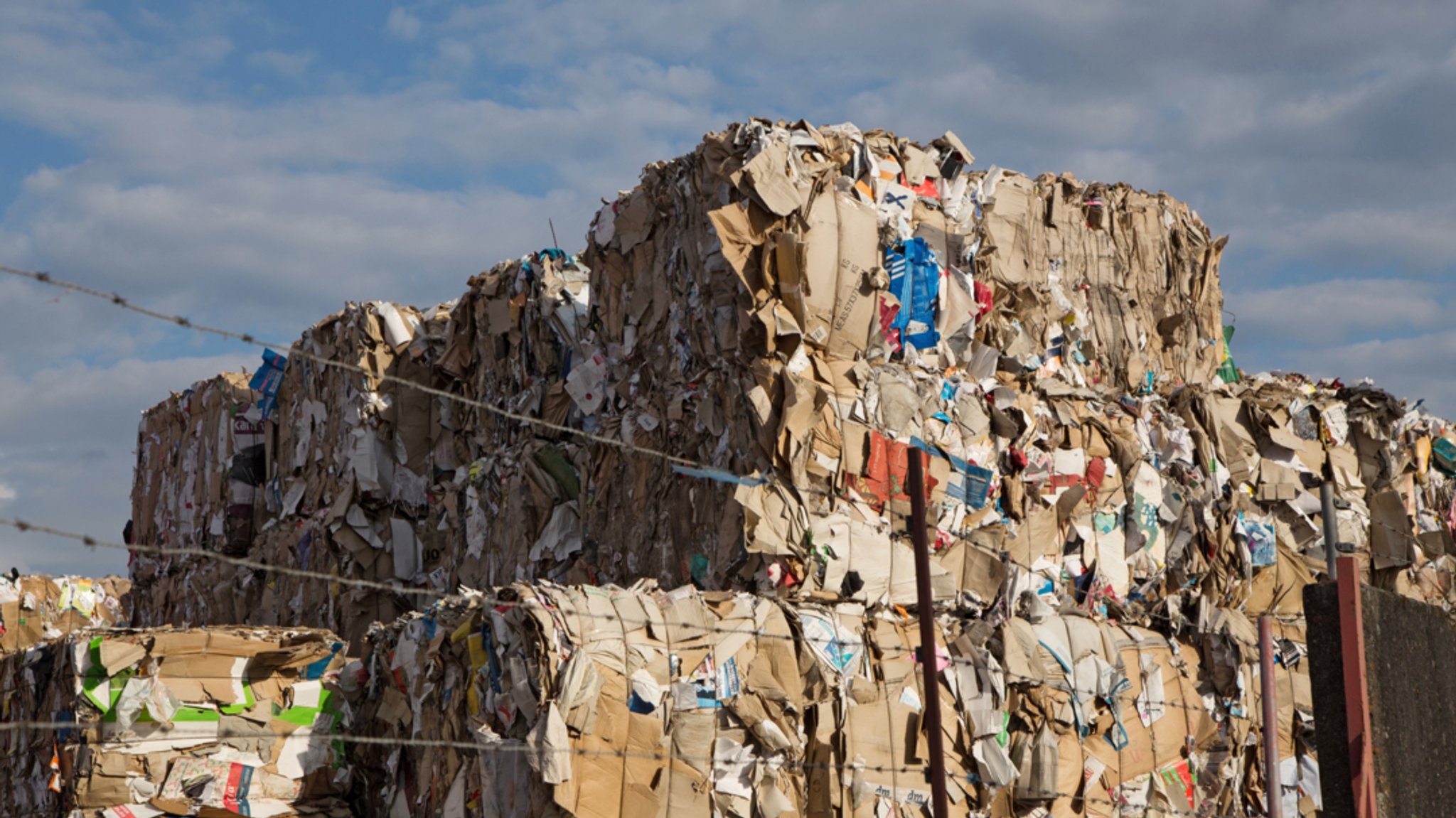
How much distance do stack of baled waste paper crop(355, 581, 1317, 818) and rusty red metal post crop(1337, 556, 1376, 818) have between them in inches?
64.4

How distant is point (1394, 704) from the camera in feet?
19.4

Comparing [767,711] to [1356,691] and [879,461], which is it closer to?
[879,461]

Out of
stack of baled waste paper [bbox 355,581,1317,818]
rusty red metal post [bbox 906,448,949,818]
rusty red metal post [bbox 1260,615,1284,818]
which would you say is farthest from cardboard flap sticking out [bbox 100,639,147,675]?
rusty red metal post [bbox 1260,615,1284,818]

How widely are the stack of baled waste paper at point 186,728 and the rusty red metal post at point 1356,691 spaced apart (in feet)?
17.5

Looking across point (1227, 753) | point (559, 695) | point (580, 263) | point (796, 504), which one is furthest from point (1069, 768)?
point (580, 263)

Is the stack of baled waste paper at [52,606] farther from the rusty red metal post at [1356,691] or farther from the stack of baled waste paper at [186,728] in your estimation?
the rusty red metal post at [1356,691]

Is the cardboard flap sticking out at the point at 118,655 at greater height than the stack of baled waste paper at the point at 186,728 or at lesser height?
greater

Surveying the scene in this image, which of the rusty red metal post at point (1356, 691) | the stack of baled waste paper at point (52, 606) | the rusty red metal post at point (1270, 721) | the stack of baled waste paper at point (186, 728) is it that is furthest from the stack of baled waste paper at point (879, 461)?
the stack of baled waste paper at point (52, 606)

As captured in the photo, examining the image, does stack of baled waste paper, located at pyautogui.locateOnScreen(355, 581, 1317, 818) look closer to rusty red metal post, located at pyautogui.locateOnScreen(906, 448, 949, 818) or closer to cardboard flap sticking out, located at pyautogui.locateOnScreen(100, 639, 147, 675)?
rusty red metal post, located at pyautogui.locateOnScreen(906, 448, 949, 818)

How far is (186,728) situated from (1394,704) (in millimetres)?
6305

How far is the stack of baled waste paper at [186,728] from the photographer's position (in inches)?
311

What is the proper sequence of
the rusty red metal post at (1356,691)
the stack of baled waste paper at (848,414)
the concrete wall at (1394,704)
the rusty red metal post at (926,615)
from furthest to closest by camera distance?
the stack of baled waste paper at (848,414) → the rusty red metal post at (926,615) → the concrete wall at (1394,704) → the rusty red metal post at (1356,691)

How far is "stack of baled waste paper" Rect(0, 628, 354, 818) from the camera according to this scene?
7.90 metres

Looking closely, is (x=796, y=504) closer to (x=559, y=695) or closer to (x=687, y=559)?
(x=687, y=559)
